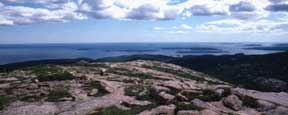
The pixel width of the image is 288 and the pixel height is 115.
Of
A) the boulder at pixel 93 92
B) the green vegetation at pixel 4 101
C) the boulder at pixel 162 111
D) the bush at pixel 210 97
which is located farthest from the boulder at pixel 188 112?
the green vegetation at pixel 4 101

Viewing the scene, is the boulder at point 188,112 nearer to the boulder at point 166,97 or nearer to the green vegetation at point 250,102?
the boulder at point 166,97

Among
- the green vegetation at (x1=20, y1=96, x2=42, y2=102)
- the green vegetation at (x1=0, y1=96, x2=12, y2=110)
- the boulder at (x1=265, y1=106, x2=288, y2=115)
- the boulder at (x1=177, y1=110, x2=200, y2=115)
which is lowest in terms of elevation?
the green vegetation at (x1=0, y1=96, x2=12, y2=110)

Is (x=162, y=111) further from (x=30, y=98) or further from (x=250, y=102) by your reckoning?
(x=30, y=98)

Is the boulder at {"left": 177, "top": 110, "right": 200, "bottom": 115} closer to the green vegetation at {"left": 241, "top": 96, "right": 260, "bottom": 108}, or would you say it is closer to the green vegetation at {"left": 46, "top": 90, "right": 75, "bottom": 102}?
the green vegetation at {"left": 241, "top": 96, "right": 260, "bottom": 108}

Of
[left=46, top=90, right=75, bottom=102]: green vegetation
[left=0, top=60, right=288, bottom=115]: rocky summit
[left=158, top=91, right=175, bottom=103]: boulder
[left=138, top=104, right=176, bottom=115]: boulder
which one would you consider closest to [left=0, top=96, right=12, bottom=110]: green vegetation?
[left=0, top=60, right=288, bottom=115]: rocky summit

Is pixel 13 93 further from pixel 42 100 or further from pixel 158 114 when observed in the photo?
pixel 158 114

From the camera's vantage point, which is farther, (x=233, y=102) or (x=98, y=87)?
(x=98, y=87)

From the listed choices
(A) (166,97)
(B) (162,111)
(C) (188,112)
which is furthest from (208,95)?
(B) (162,111)
